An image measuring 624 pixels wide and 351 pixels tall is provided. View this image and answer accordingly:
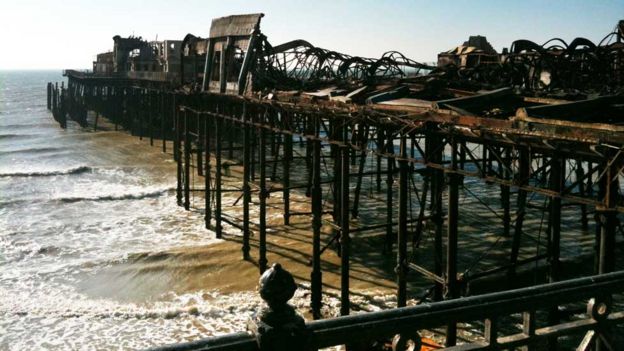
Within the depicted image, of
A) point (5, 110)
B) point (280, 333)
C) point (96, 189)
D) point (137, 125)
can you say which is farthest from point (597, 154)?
point (5, 110)

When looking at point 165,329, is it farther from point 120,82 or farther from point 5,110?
point 5,110

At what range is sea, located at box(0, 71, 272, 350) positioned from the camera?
13.4 m

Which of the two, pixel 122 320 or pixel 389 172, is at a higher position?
pixel 389 172

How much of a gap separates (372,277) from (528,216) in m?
9.86

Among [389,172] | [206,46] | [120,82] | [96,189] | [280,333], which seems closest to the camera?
[280,333]

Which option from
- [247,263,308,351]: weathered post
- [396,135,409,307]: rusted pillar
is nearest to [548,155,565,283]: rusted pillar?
[396,135,409,307]: rusted pillar

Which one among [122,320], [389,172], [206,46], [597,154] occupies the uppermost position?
[206,46]

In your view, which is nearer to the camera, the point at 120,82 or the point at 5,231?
the point at 5,231

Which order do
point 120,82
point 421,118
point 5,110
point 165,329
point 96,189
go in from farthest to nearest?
point 5,110
point 120,82
point 96,189
point 165,329
point 421,118

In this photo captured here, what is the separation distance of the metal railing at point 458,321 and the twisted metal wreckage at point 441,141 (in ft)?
0.08

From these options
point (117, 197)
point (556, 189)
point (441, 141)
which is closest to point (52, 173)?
point (117, 197)

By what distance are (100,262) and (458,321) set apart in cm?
1678

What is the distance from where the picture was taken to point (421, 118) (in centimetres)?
1086

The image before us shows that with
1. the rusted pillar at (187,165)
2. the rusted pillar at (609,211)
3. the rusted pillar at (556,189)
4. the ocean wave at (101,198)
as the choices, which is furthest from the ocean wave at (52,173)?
the rusted pillar at (609,211)
